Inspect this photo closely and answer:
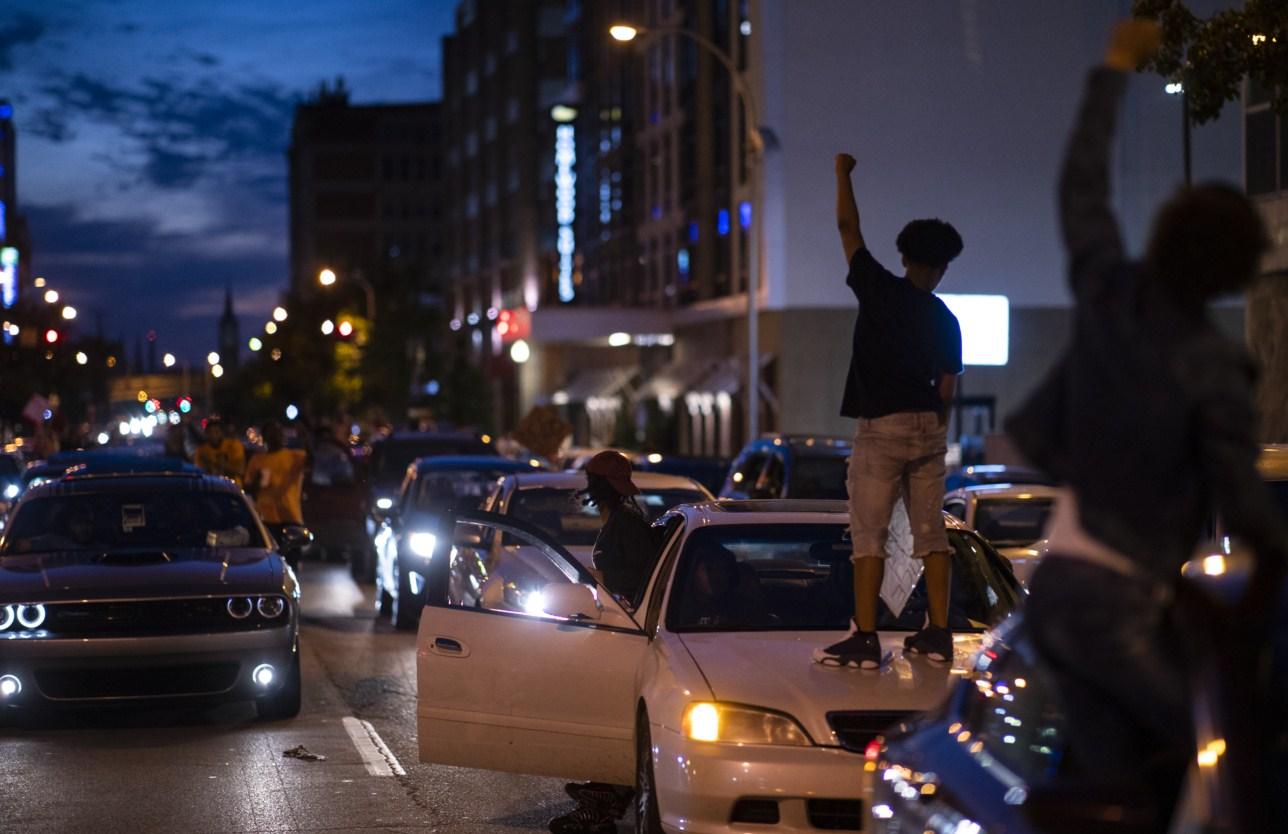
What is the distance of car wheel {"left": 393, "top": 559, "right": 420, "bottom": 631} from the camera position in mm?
18828

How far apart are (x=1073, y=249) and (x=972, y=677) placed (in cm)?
117

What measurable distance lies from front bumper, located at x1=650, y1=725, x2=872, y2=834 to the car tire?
5.74 metres

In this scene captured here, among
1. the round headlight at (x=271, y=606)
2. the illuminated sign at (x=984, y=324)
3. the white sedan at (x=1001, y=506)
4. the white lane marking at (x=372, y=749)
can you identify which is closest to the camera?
the white lane marking at (x=372, y=749)

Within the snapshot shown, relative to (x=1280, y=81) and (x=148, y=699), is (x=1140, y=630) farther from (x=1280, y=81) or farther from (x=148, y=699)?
(x=1280, y=81)

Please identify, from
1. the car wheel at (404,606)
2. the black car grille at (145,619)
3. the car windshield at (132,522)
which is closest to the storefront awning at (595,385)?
the car wheel at (404,606)

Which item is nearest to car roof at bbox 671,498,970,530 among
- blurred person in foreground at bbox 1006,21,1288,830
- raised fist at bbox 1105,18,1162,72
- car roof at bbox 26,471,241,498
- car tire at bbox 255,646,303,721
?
car tire at bbox 255,646,303,721

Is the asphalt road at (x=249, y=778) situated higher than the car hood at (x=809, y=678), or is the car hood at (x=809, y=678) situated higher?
the car hood at (x=809, y=678)

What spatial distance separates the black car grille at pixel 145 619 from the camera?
11.9m

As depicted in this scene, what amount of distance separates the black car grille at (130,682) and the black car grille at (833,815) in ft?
19.4

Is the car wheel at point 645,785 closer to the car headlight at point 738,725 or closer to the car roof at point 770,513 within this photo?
the car headlight at point 738,725

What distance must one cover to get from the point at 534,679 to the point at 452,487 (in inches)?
472

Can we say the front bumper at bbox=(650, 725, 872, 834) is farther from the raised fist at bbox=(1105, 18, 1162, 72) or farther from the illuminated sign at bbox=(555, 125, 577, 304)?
the illuminated sign at bbox=(555, 125, 577, 304)

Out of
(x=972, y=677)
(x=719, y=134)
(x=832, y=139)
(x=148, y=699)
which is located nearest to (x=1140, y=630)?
(x=972, y=677)

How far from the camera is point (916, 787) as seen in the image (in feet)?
15.2
